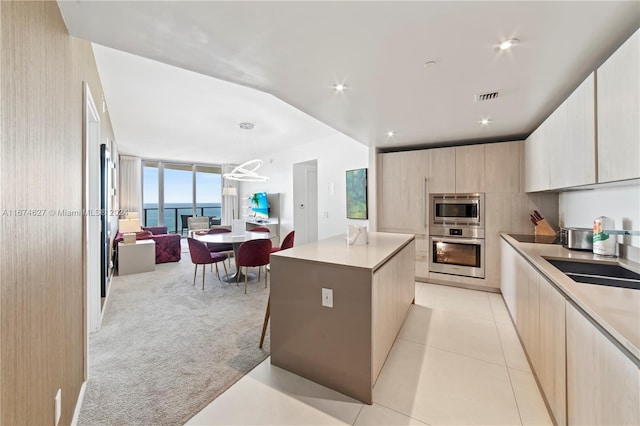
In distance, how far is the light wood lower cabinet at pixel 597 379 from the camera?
35.7 inches

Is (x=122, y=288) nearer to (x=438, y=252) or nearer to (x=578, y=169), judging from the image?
(x=438, y=252)

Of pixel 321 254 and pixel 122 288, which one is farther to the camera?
pixel 122 288

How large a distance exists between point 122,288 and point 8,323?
12.8 feet

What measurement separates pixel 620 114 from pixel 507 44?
728mm

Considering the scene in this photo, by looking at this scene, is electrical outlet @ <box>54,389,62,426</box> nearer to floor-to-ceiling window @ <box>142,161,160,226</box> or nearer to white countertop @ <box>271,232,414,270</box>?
white countertop @ <box>271,232,414,270</box>

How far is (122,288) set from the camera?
408cm

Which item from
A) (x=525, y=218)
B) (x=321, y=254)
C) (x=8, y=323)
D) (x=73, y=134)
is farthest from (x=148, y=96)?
(x=525, y=218)

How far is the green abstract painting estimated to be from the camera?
5.18m

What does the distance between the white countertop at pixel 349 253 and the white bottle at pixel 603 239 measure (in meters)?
1.47

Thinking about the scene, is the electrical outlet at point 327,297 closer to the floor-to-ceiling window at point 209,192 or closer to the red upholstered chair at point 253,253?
the red upholstered chair at point 253,253

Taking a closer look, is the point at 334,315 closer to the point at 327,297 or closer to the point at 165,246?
the point at 327,297

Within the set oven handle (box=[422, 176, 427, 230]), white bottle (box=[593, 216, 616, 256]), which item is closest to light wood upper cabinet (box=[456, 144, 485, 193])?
oven handle (box=[422, 176, 427, 230])

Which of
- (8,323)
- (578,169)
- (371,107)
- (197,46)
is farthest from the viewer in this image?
(371,107)

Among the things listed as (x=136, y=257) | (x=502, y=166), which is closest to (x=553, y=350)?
(x=502, y=166)
